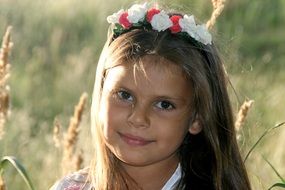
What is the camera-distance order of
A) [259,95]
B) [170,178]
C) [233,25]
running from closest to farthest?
1. [170,178]
2. [259,95]
3. [233,25]

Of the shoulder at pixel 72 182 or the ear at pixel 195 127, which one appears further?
the shoulder at pixel 72 182

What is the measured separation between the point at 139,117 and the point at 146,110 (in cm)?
3

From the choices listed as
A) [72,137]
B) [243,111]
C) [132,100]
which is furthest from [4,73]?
[243,111]

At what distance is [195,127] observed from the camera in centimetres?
332

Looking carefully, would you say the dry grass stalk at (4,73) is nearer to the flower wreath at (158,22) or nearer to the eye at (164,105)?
the flower wreath at (158,22)

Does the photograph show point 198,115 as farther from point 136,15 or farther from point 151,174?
point 136,15

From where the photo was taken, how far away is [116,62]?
10.7 feet

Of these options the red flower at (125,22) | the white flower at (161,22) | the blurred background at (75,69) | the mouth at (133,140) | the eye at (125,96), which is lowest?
the blurred background at (75,69)

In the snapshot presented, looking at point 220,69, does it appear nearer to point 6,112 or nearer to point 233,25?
point 6,112

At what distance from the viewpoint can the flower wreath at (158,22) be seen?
10.8 ft

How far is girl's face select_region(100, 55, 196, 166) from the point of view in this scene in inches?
123

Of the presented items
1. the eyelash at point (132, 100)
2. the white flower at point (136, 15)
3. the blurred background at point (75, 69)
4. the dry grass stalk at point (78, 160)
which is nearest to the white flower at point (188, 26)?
the white flower at point (136, 15)

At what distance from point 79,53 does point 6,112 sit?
8.37 ft

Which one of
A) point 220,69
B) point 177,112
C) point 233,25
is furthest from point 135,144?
point 233,25
